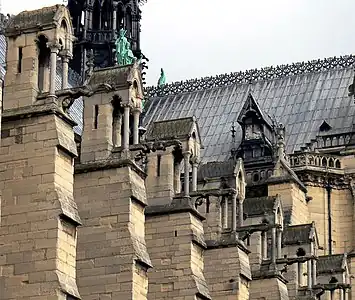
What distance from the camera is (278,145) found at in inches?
2537

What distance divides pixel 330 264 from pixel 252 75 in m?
19.5

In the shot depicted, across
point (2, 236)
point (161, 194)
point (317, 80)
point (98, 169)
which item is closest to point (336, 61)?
point (317, 80)

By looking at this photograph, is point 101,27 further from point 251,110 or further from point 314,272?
point 314,272

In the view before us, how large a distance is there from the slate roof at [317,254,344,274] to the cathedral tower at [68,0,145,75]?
18.9 meters

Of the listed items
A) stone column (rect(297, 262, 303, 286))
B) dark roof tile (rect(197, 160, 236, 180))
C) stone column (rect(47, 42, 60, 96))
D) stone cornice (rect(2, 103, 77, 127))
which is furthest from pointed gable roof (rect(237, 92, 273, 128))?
stone cornice (rect(2, 103, 77, 127))

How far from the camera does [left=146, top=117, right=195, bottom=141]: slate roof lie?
44.0 metres

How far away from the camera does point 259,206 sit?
54.4 m

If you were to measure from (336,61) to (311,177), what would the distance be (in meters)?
10.6

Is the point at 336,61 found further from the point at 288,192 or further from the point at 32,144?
the point at 32,144

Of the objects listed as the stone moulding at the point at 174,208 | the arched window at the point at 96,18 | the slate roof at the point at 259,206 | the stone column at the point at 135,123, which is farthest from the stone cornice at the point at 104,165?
the arched window at the point at 96,18

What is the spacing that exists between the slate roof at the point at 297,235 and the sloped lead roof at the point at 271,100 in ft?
39.5

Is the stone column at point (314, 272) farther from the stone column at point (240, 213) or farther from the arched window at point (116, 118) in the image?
the arched window at point (116, 118)

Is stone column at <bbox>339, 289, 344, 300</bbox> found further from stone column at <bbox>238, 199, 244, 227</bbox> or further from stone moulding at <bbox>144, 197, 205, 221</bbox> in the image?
stone moulding at <bbox>144, 197, 205, 221</bbox>

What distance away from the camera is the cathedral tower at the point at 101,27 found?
75.1 m
